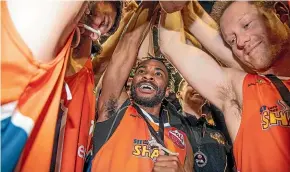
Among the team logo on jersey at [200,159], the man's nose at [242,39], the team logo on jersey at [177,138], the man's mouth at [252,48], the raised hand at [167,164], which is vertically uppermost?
the man's nose at [242,39]

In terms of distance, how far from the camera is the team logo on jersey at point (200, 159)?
1335 mm

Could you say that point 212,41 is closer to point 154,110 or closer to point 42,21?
point 154,110

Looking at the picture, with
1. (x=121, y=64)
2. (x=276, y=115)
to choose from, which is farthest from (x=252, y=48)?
(x=121, y=64)

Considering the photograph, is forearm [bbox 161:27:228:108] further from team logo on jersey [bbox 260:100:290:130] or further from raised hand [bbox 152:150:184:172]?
raised hand [bbox 152:150:184:172]

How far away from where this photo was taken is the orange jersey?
0.86 meters

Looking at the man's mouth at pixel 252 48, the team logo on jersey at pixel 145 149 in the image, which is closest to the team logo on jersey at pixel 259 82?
the man's mouth at pixel 252 48

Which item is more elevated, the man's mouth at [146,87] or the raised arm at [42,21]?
the man's mouth at [146,87]

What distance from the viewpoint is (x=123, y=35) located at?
1.43 meters

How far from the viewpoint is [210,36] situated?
146cm

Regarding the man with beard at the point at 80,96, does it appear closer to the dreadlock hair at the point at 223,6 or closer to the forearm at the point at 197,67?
the forearm at the point at 197,67

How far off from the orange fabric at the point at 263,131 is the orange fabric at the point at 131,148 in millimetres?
214

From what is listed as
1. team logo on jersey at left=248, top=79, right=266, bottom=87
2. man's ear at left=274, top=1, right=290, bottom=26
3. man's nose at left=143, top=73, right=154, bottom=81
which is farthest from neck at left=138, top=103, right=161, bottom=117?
man's ear at left=274, top=1, right=290, bottom=26

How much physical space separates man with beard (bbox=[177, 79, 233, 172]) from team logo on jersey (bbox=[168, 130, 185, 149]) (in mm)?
37

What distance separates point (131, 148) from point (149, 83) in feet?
0.84
